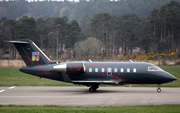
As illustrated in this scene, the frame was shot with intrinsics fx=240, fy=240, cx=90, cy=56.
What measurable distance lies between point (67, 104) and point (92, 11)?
6678 inches

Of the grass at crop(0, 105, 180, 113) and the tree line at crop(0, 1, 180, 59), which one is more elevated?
the tree line at crop(0, 1, 180, 59)

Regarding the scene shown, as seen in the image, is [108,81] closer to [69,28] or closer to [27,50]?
[27,50]

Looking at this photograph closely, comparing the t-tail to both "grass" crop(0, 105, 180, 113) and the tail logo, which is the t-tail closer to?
the tail logo

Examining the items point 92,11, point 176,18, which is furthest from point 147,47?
point 92,11

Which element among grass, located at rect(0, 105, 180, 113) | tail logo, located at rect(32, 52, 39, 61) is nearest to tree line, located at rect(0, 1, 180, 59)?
tail logo, located at rect(32, 52, 39, 61)

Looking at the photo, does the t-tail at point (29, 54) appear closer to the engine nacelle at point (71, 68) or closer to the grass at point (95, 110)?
the engine nacelle at point (71, 68)

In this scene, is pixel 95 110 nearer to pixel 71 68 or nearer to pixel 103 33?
pixel 71 68

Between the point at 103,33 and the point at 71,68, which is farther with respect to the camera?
the point at 103,33

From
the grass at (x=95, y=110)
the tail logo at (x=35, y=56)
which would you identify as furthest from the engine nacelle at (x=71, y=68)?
the grass at (x=95, y=110)

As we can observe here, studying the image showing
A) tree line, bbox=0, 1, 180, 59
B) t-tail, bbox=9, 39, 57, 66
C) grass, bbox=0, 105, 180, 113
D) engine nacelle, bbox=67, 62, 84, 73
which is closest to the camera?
grass, bbox=0, 105, 180, 113

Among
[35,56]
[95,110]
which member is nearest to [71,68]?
[35,56]

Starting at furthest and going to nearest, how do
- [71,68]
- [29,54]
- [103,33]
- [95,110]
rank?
[103,33]
[29,54]
[71,68]
[95,110]

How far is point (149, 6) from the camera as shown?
162 m

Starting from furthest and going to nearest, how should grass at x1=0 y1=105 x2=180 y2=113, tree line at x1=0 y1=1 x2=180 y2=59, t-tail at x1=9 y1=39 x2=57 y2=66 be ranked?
tree line at x1=0 y1=1 x2=180 y2=59
t-tail at x1=9 y1=39 x2=57 y2=66
grass at x1=0 y1=105 x2=180 y2=113
